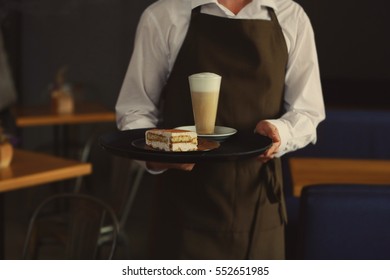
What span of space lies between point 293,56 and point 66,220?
1560 mm

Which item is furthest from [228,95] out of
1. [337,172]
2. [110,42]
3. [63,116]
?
[110,42]

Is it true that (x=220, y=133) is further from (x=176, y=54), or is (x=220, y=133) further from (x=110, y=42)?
(x=110, y=42)

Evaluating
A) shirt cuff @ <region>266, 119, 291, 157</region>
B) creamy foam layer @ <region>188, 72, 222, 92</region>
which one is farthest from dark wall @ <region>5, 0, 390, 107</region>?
creamy foam layer @ <region>188, 72, 222, 92</region>

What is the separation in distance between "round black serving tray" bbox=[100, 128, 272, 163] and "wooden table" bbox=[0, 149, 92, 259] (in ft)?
3.65

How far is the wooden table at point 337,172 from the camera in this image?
2.62 metres

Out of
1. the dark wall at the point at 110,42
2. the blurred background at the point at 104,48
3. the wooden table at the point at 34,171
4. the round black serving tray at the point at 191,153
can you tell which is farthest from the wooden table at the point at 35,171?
the dark wall at the point at 110,42

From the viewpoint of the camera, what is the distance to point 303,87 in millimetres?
1764

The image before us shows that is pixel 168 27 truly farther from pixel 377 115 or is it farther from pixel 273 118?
pixel 377 115

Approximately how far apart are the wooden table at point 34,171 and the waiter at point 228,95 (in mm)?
913

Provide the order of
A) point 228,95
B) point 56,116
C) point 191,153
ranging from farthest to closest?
point 56,116 → point 228,95 → point 191,153

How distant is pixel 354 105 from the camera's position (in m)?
5.20

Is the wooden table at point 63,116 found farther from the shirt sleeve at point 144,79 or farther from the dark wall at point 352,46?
the shirt sleeve at point 144,79

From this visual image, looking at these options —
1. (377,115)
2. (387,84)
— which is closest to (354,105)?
(387,84)

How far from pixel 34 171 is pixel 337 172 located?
3.97 ft
